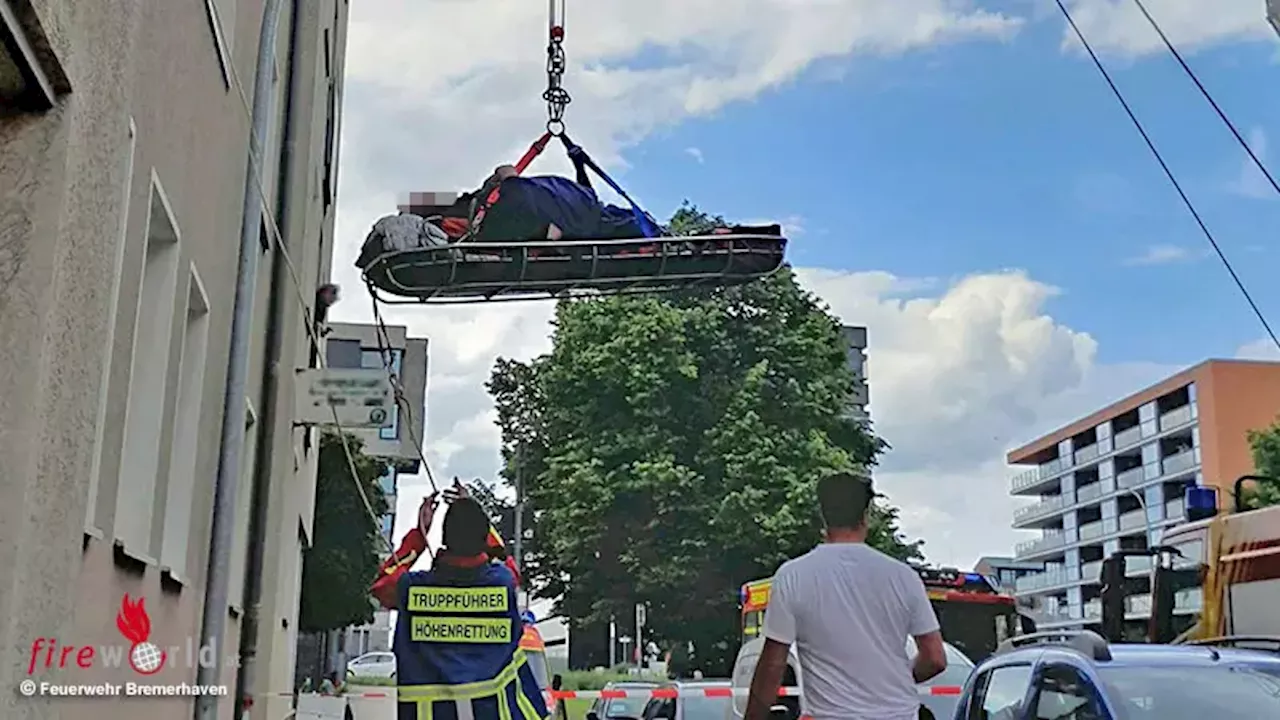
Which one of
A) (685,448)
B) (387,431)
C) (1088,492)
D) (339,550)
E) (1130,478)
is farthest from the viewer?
(1088,492)

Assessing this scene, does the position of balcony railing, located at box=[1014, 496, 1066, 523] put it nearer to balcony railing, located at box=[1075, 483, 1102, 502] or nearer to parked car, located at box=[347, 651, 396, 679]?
balcony railing, located at box=[1075, 483, 1102, 502]

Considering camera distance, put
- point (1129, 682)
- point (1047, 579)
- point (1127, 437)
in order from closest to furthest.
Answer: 1. point (1129, 682)
2. point (1127, 437)
3. point (1047, 579)

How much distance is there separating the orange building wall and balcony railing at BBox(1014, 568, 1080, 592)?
13.1 meters

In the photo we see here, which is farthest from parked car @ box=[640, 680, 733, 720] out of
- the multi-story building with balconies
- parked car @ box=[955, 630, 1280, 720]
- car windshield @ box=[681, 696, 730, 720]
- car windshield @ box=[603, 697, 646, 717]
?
the multi-story building with balconies

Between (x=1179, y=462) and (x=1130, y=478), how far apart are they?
202 inches

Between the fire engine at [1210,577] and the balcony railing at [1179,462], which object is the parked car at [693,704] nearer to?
the fire engine at [1210,577]

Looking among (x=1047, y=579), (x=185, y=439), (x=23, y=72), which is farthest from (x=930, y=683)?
(x=1047, y=579)

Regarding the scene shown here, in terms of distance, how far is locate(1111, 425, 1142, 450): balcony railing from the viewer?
6994 cm

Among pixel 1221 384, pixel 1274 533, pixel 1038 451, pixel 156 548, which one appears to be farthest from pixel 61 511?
pixel 1038 451

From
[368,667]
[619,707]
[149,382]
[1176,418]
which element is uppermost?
[1176,418]

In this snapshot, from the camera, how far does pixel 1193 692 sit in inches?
213

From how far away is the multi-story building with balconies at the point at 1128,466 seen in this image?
61.6 metres

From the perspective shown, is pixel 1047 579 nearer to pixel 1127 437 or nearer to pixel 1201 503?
pixel 1127 437

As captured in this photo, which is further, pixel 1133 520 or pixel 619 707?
pixel 1133 520
